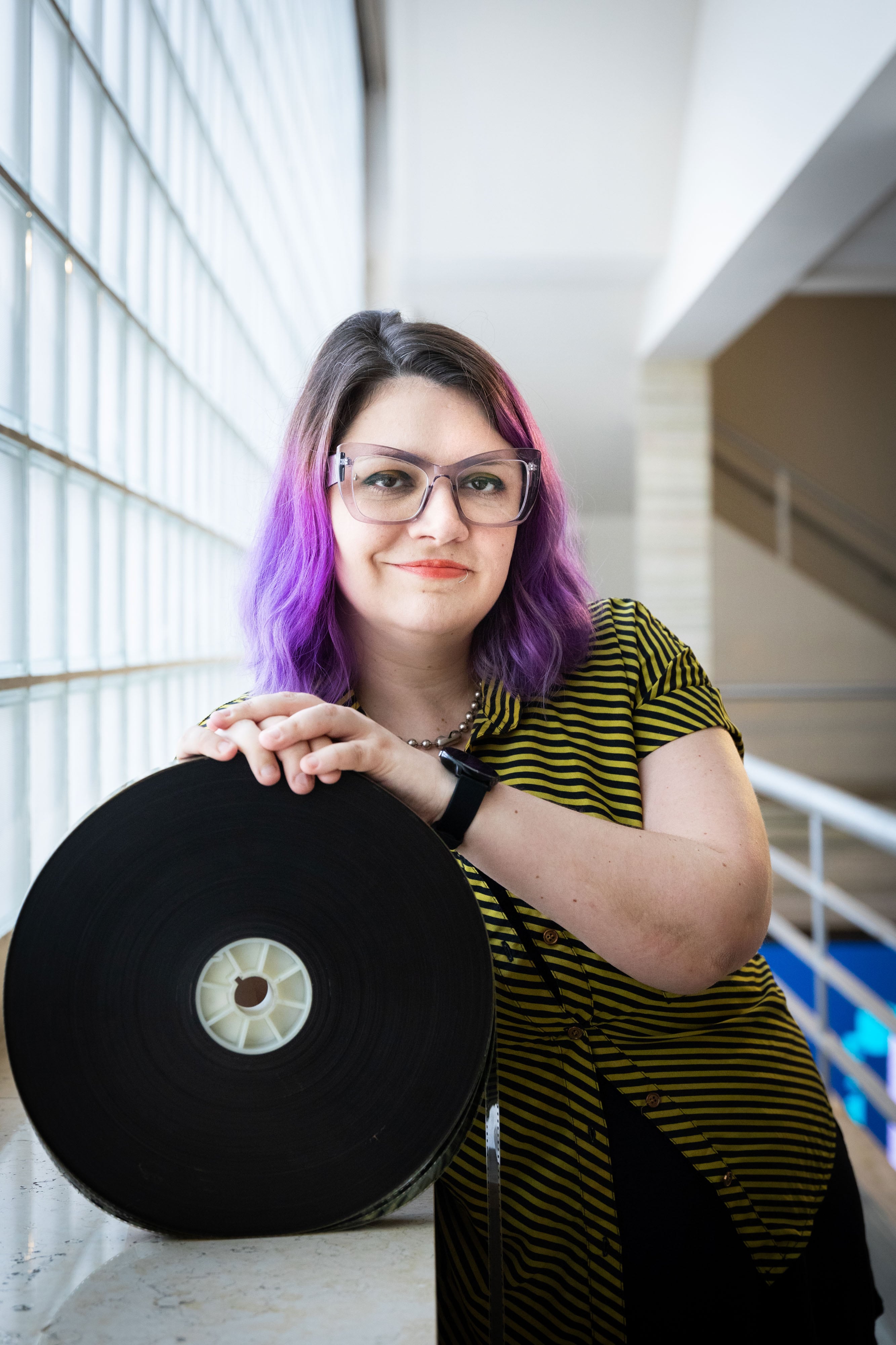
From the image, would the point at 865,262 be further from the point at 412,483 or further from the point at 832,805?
the point at 412,483

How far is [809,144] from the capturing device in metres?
3.05

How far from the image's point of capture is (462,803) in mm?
762

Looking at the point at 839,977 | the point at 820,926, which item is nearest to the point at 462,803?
the point at 839,977

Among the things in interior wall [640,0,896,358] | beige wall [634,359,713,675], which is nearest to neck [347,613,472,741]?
interior wall [640,0,896,358]

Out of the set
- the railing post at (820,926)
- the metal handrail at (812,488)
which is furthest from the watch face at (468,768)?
the metal handrail at (812,488)

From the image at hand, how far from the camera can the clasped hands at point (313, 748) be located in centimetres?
65

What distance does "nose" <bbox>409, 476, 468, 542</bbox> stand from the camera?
3.07ft

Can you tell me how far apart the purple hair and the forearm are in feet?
0.94

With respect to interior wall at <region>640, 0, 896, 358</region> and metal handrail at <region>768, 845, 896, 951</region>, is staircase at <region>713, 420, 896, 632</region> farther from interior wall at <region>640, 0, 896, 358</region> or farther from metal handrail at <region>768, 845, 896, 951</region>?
metal handrail at <region>768, 845, 896, 951</region>

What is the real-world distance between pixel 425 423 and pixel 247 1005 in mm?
585

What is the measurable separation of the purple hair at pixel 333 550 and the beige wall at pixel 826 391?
7.21 meters

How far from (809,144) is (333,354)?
2.65 m

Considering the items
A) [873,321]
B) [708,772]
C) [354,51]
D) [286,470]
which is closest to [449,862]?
[708,772]

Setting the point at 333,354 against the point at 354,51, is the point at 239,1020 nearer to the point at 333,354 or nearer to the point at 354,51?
the point at 333,354
